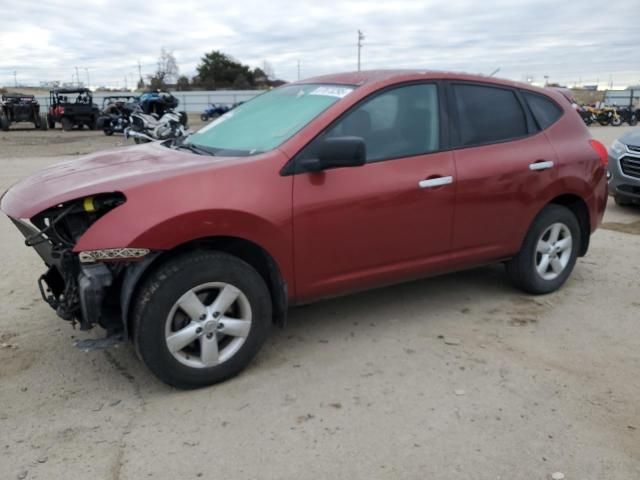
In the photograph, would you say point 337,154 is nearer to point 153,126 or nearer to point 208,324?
point 208,324

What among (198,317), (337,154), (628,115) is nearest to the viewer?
(198,317)

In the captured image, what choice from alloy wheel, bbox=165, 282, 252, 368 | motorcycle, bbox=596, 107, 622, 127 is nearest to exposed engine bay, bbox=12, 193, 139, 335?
alloy wheel, bbox=165, 282, 252, 368

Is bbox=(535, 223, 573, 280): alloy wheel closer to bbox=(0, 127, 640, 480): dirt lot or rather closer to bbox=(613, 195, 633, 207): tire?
bbox=(0, 127, 640, 480): dirt lot

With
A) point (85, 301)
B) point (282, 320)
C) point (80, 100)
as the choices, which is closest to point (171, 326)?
point (85, 301)

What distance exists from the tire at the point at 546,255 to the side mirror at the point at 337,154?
1.85 m

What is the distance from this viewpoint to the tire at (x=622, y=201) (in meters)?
8.55

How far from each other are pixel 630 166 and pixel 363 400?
660 centimetres

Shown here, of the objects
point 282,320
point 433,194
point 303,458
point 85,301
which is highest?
point 433,194

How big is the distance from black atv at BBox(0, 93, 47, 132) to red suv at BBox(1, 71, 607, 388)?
26237mm

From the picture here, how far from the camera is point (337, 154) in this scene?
3350mm

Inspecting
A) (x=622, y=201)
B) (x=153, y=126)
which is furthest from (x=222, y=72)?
(x=622, y=201)

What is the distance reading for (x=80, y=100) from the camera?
2772 centimetres

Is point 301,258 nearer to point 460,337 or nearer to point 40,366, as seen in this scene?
point 460,337

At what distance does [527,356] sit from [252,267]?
1.82m
